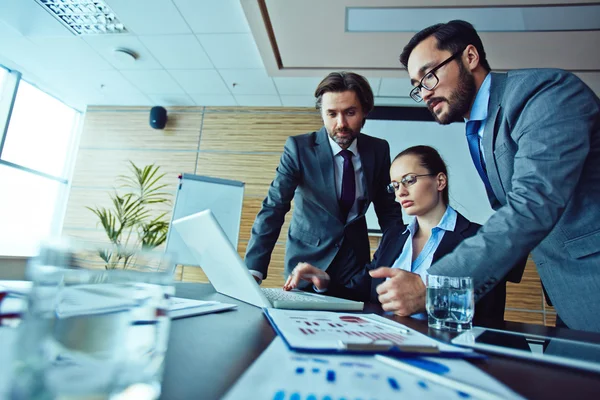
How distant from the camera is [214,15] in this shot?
121 inches

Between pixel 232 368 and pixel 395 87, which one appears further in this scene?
pixel 395 87

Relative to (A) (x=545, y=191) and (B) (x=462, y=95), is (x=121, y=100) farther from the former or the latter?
(A) (x=545, y=191)

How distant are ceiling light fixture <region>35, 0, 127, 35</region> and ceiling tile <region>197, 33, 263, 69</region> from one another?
0.86 meters

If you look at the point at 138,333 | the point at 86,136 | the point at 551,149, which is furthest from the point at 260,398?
the point at 86,136

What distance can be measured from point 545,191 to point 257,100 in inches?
161

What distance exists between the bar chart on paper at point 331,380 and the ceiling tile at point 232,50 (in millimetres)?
3488

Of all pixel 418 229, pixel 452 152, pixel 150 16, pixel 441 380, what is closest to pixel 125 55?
pixel 150 16

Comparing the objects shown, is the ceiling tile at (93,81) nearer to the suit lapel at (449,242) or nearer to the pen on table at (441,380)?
the suit lapel at (449,242)

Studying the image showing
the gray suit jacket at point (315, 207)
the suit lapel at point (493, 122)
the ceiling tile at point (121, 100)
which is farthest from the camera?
the ceiling tile at point (121, 100)

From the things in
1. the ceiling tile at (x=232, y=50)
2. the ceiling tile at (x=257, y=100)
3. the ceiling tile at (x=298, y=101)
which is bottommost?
the ceiling tile at (x=257, y=100)

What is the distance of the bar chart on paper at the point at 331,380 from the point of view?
28 cm

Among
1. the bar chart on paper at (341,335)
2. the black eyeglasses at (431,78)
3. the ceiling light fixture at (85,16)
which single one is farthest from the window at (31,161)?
the bar chart on paper at (341,335)

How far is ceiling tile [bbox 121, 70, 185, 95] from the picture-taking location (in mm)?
4141

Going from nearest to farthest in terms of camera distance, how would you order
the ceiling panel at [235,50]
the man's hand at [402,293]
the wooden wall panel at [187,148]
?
the man's hand at [402,293] → the ceiling panel at [235,50] → the wooden wall panel at [187,148]
